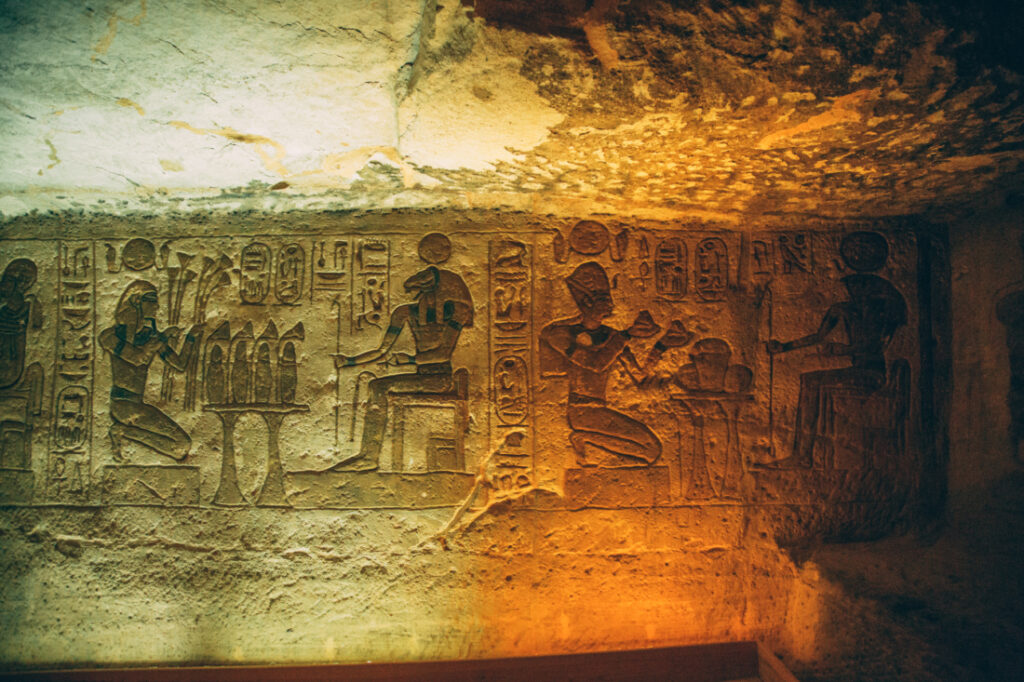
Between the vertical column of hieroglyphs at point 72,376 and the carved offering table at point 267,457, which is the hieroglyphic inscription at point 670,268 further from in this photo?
the vertical column of hieroglyphs at point 72,376

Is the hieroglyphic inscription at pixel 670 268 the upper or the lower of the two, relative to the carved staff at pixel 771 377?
upper

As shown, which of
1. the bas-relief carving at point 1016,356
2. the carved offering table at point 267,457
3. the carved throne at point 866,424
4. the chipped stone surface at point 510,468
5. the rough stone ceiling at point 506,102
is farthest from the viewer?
the carved throne at point 866,424

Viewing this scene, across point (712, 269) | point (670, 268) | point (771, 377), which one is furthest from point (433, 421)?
point (771, 377)

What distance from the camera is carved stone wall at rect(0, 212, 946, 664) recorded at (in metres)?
2.46

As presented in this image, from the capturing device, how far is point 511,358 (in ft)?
8.34

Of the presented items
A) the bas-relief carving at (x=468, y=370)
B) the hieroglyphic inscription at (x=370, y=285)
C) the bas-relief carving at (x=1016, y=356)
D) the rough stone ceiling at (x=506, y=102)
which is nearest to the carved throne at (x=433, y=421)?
the bas-relief carving at (x=468, y=370)

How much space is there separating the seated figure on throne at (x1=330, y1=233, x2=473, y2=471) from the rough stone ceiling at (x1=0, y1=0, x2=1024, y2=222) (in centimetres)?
39

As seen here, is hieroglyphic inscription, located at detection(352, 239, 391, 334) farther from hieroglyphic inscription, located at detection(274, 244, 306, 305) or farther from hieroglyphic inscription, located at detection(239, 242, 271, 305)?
hieroglyphic inscription, located at detection(239, 242, 271, 305)

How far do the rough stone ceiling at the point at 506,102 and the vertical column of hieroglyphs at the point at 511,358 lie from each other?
0.33 meters

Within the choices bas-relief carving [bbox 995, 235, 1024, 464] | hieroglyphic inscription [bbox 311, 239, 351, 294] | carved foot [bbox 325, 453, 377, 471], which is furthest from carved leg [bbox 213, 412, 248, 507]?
bas-relief carving [bbox 995, 235, 1024, 464]

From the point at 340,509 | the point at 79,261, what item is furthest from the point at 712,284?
the point at 79,261

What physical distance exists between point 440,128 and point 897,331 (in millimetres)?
2374

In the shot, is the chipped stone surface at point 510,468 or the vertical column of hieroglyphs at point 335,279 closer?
the chipped stone surface at point 510,468

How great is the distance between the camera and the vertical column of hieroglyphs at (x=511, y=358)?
99.0 inches
